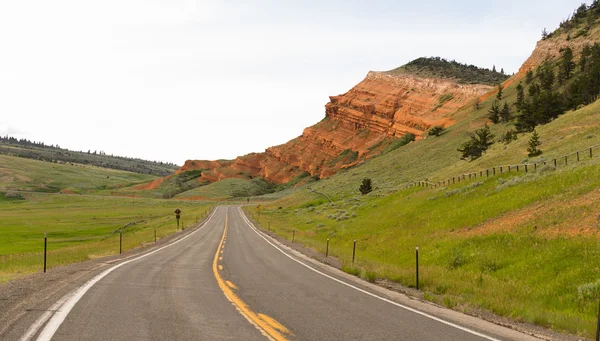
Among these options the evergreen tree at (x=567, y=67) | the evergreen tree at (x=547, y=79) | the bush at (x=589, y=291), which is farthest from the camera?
the evergreen tree at (x=567, y=67)

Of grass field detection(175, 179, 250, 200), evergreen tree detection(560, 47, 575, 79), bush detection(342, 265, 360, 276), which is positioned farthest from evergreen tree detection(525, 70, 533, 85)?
grass field detection(175, 179, 250, 200)

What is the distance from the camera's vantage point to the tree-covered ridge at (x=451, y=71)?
128375 mm

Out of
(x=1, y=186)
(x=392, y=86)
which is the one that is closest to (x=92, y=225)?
(x=392, y=86)

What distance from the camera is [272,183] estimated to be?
511 ft

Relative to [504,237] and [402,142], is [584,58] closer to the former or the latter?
[402,142]

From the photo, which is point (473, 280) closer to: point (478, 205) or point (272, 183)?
point (478, 205)

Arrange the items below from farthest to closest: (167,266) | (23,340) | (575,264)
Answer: (167,266), (575,264), (23,340)

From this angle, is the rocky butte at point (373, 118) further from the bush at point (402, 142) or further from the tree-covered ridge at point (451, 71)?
the bush at point (402, 142)

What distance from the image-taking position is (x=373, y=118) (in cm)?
13400

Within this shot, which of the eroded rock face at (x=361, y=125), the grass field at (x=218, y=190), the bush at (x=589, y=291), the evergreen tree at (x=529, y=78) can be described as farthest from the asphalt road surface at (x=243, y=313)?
the grass field at (x=218, y=190)

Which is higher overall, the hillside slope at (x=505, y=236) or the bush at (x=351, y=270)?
the hillside slope at (x=505, y=236)

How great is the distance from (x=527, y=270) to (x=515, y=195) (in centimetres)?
1110

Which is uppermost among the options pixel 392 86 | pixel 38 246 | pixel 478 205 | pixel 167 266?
pixel 392 86

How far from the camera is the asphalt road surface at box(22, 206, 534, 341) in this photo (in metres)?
6.96
